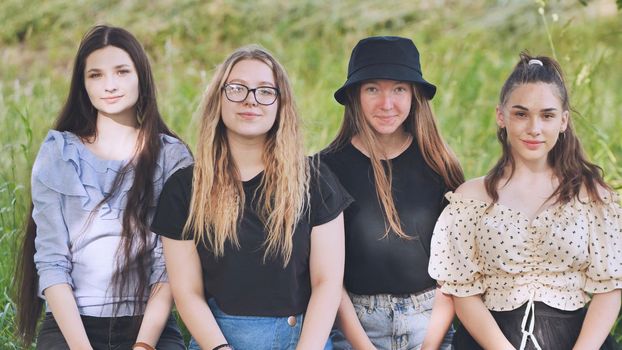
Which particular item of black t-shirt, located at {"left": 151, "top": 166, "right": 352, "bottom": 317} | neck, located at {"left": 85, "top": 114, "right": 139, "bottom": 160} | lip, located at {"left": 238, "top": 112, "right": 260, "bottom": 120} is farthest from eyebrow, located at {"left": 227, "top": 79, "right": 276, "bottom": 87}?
neck, located at {"left": 85, "top": 114, "right": 139, "bottom": 160}

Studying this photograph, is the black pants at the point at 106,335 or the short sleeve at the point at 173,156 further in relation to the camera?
the short sleeve at the point at 173,156

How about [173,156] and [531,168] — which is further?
[173,156]

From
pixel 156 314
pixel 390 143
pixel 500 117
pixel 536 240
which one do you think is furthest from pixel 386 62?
pixel 156 314

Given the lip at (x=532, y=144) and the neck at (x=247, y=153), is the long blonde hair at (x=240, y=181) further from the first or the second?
the lip at (x=532, y=144)

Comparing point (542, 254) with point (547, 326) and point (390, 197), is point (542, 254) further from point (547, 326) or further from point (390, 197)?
point (390, 197)

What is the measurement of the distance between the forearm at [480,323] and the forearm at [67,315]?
4.14 feet

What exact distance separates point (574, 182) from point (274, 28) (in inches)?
212

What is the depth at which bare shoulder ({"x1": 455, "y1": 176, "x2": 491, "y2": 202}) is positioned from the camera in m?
3.48

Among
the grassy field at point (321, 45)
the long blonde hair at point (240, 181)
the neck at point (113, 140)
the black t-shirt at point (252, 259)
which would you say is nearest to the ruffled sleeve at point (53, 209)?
the neck at point (113, 140)

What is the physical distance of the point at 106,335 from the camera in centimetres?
364

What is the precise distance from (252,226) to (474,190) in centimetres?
75

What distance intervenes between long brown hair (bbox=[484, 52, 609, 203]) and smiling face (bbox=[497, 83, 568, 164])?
26 mm

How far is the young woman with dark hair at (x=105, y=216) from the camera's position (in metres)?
3.63

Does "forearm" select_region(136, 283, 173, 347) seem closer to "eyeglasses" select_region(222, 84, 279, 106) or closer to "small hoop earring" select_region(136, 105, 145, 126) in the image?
"small hoop earring" select_region(136, 105, 145, 126)
